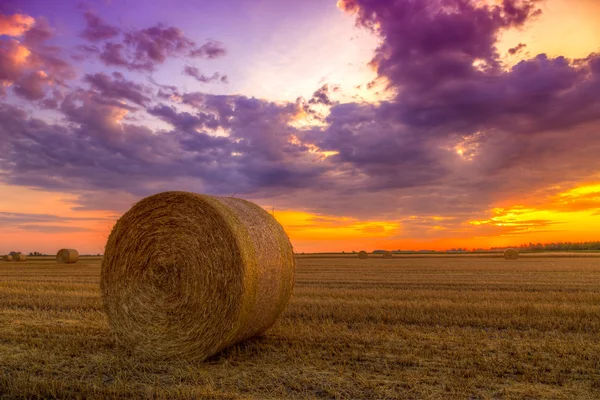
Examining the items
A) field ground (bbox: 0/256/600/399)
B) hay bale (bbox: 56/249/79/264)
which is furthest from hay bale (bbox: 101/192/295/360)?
hay bale (bbox: 56/249/79/264)

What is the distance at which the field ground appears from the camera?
5.22m

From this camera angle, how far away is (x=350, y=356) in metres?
6.43

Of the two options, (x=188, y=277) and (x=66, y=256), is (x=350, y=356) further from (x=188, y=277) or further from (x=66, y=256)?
(x=66, y=256)

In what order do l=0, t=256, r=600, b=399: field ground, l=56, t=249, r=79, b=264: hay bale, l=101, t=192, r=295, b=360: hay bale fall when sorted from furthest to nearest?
1. l=56, t=249, r=79, b=264: hay bale
2. l=101, t=192, r=295, b=360: hay bale
3. l=0, t=256, r=600, b=399: field ground

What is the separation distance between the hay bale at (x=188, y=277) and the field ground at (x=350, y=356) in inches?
14.1

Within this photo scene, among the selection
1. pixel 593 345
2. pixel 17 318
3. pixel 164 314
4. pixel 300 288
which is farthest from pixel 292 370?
pixel 300 288

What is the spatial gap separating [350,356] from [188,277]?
101 inches

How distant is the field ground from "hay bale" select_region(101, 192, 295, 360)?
36cm

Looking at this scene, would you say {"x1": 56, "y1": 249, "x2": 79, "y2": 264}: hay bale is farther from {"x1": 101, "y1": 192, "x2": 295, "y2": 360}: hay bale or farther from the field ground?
{"x1": 101, "y1": 192, "x2": 295, "y2": 360}: hay bale

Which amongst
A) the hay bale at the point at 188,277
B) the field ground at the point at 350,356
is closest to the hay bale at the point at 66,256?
the field ground at the point at 350,356

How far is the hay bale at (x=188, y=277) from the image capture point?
22.3 ft

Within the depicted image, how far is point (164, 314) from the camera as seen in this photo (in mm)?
7090

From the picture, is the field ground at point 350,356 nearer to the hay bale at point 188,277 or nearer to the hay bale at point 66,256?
the hay bale at point 188,277

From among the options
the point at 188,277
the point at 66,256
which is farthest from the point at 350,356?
the point at 66,256
